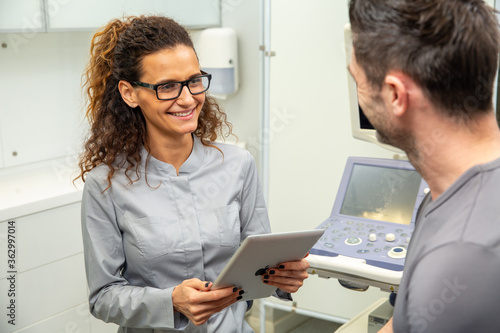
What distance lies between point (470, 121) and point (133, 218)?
0.86m

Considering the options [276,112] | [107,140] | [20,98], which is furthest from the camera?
[276,112]

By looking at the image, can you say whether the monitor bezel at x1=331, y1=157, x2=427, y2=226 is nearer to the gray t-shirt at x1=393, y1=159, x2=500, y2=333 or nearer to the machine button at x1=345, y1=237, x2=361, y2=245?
the machine button at x1=345, y1=237, x2=361, y2=245

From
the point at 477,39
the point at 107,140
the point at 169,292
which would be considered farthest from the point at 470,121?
the point at 107,140

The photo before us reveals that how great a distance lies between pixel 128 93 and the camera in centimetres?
150

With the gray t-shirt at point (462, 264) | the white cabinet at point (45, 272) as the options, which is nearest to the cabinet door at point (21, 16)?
the white cabinet at point (45, 272)

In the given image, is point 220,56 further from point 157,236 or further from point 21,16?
point 157,236

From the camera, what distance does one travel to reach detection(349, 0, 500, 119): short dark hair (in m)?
A: 0.87

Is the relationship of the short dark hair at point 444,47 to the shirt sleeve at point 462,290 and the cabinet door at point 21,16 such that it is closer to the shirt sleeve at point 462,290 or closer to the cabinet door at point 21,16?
the shirt sleeve at point 462,290

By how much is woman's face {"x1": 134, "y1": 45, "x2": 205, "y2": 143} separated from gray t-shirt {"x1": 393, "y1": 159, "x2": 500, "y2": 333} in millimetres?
743

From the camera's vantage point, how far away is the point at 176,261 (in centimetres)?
146

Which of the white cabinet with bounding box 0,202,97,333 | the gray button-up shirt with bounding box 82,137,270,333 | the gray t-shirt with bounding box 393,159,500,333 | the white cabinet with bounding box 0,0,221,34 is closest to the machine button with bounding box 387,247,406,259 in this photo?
the gray button-up shirt with bounding box 82,137,270,333

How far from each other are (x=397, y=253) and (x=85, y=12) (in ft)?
4.79

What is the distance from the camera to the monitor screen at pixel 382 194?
1.91 metres

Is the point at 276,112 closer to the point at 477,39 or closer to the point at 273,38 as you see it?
the point at 273,38
